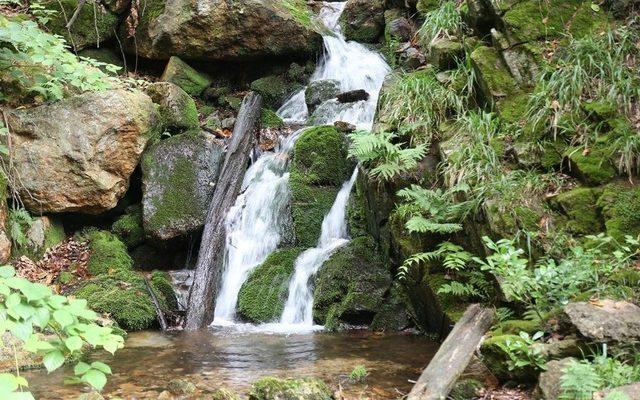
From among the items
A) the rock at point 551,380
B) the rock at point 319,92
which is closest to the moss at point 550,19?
the rock at point 551,380

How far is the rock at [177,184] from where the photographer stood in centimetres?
888

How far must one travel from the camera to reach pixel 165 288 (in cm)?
809

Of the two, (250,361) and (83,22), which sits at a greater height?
(83,22)

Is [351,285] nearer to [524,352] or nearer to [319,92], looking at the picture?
[524,352]

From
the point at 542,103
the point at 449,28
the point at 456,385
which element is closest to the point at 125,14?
the point at 449,28

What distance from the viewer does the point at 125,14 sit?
1171 centimetres

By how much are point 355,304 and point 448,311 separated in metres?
1.48

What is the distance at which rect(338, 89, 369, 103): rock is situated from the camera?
10.7 metres

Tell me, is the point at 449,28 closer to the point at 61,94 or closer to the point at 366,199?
the point at 366,199

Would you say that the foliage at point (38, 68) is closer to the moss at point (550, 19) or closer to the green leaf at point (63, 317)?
the moss at point (550, 19)

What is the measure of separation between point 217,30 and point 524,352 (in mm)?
9410

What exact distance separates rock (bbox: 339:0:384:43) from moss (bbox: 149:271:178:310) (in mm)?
7512

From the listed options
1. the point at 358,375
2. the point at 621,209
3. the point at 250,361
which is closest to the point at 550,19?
the point at 621,209

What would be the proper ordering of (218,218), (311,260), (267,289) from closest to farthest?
(267,289)
(311,260)
(218,218)
